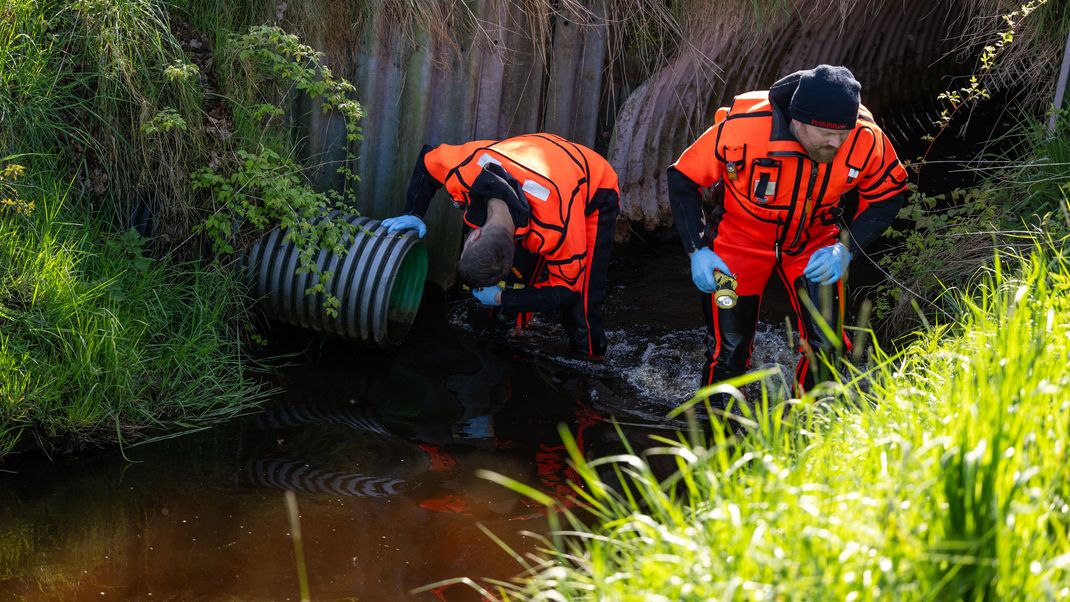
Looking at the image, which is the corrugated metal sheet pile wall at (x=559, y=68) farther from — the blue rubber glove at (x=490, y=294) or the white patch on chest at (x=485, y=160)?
the blue rubber glove at (x=490, y=294)

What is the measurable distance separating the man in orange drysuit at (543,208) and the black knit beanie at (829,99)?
122 centimetres

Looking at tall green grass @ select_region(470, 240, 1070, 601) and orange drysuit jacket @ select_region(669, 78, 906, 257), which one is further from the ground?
orange drysuit jacket @ select_region(669, 78, 906, 257)

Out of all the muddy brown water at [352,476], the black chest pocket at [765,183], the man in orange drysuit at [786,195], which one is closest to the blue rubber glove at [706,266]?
the man in orange drysuit at [786,195]

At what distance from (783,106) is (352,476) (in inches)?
97.5

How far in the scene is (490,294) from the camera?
525 cm

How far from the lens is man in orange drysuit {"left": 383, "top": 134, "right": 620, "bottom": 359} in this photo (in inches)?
192

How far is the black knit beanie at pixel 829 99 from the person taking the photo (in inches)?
165

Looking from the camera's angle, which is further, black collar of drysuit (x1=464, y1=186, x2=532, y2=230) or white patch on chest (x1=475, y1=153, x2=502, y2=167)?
white patch on chest (x1=475, y1=153, x2=502, y2=167)

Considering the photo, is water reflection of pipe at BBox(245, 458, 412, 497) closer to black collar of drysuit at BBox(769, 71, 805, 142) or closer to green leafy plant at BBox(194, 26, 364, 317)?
green leafy plant at BBox(194, 26, 364, 317)

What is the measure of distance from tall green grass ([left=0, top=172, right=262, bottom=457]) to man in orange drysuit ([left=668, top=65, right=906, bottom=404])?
7.63ft

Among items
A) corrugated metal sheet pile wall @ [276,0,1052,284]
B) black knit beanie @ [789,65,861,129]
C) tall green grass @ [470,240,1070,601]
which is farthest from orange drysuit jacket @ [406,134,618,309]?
tall green grass @ [470,240,1070,601]

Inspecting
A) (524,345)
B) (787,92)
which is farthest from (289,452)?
(787,92)

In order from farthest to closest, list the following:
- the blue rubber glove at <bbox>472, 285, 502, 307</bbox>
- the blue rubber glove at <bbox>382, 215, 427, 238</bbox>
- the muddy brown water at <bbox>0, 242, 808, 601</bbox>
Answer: the blue rubber glove at <bbox>382, 215, 427, 238</bbox>, the blue rubber glove at <bbox>472, 285, 502, 307</bbox>, the muddy brown water at <bbox>0, 242, 808, 601</bbox>

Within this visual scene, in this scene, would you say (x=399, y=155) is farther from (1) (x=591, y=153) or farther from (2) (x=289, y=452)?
(2) (x=289, y=452)
